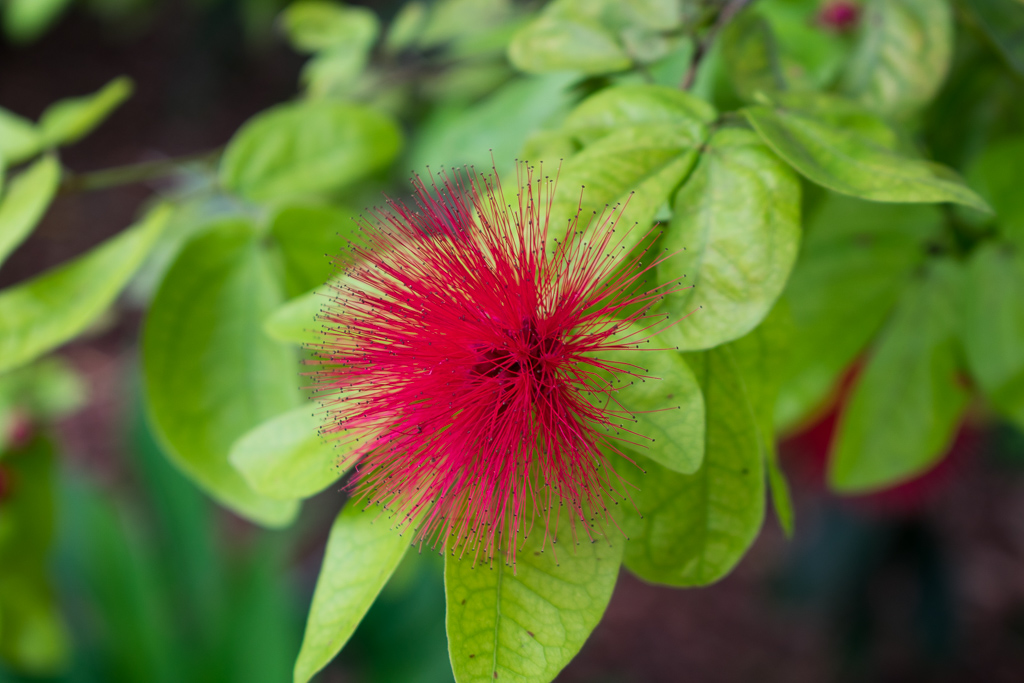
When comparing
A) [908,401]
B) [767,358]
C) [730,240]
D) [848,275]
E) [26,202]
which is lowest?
[908,401]

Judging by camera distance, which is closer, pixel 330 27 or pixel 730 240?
pixel 730 240

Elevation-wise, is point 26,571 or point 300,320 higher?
point 300,320

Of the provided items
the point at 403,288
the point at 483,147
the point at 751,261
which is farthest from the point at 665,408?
the point at 483,147

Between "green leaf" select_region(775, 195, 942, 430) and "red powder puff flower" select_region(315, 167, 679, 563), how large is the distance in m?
0.29

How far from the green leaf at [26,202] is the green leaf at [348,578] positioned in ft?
1.27

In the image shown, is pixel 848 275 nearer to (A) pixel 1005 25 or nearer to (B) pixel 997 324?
(B) pixel 997 324

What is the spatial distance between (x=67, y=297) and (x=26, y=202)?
94 millimetres

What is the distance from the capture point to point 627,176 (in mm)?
504

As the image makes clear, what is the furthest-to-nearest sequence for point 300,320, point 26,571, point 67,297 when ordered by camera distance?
point 26,571 < point 67,297 < point 300,320

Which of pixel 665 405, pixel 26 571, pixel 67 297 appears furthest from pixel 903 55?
pixel 26 571

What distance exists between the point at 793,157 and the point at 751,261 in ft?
0.22

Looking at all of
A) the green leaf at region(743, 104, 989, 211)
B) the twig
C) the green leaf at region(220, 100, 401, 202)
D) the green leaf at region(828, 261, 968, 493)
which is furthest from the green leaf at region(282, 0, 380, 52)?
the green leaf at region(828, 261, 968, 493)

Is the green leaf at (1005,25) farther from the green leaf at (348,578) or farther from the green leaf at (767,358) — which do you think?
the green leaf at (348,578)

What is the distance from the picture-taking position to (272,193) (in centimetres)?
76
